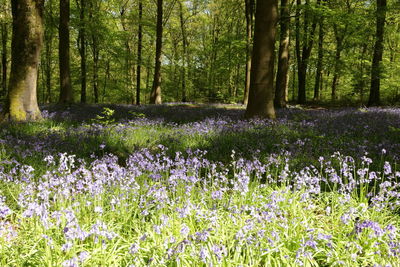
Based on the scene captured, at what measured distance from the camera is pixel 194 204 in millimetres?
3055

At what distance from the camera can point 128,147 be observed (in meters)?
5.89

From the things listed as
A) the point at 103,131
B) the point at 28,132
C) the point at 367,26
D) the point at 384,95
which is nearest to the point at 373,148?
the point at 103,131

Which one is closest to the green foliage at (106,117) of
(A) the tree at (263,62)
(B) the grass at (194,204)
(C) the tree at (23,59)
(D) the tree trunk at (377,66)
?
(B) the grass at (194,204)

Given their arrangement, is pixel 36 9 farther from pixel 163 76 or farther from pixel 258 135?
pixel 163 76

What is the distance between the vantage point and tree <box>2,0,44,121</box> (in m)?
7.94

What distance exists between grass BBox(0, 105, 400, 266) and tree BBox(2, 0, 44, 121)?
1047 mm

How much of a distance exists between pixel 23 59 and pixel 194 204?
7743 millimetres

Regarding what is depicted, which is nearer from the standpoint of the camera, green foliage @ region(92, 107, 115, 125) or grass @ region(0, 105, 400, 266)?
grass @ region(0, 105, 400, 266)

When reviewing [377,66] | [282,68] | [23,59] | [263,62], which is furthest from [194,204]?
[377,66]

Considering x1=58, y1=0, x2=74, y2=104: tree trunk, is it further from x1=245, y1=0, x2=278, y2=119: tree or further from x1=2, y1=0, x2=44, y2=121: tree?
x1=245, y1=0, x2=278, y2=119: tree

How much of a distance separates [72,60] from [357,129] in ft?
111

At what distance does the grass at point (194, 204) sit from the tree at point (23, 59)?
3.43 feet

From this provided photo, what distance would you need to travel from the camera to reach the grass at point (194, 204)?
2.24 m

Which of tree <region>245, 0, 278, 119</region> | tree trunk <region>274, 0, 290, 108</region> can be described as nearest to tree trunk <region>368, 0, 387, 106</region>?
tree trunk <region>274, 0, 290, 108</region>
